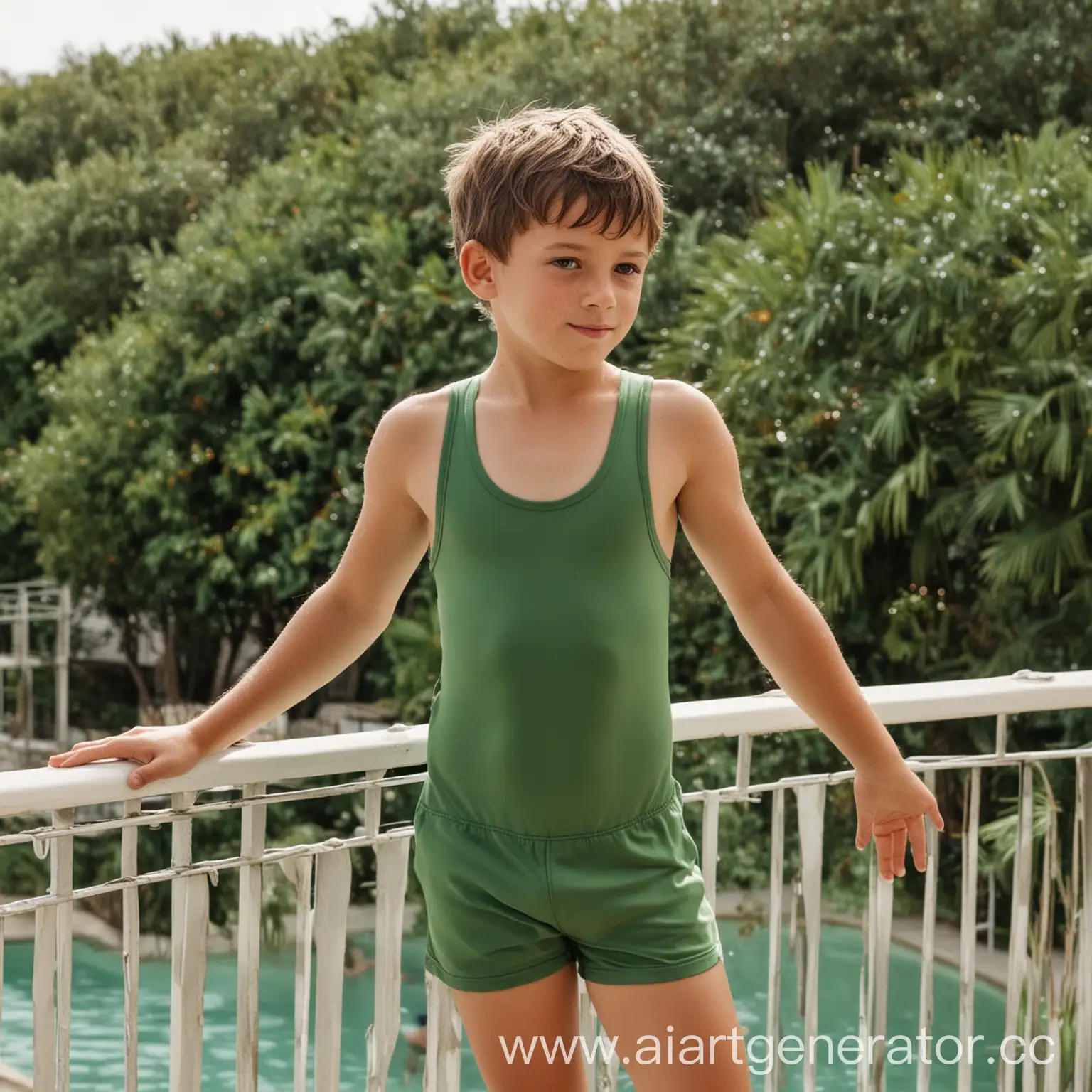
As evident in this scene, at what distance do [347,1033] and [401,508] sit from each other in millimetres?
7638

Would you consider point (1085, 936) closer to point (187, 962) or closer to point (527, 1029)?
point (527, 1029)

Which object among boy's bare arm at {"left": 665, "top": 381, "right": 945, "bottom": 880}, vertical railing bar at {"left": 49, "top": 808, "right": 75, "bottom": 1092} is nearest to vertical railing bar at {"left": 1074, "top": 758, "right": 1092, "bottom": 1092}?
boy's bare arm at {"left": 665, "top": 381, "right": 945, "bottom": 880}

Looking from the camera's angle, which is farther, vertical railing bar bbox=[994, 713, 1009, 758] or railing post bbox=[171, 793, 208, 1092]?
vertical railing bar bbox=[994, 713, 1009, 758]

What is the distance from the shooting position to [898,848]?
1.71 meters

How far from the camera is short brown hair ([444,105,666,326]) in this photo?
1.47 m

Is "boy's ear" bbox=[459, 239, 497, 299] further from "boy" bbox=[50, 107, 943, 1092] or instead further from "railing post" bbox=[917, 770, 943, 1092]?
"railing post" bbox=[917, 770, 943, 1092]

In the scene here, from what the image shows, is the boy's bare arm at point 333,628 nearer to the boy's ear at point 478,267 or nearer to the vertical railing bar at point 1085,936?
the boy's ear at point 478,267

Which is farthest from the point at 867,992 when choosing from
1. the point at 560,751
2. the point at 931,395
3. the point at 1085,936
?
the point at 931,395

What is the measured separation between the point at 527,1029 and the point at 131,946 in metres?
0.49

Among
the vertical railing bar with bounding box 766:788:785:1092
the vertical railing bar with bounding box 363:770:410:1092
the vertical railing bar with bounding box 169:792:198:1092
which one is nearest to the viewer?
the vertical railing bar with bounding box 169:792:198:1092

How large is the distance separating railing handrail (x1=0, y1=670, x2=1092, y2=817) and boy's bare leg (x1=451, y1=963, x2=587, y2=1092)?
1.02ft

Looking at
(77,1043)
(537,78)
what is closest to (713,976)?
(77,1043)

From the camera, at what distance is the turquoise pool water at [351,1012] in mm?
7797

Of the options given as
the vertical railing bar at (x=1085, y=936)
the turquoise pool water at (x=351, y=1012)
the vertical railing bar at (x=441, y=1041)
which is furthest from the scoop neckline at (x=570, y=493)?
the turquoise pool water at (x=351, y=1012)
